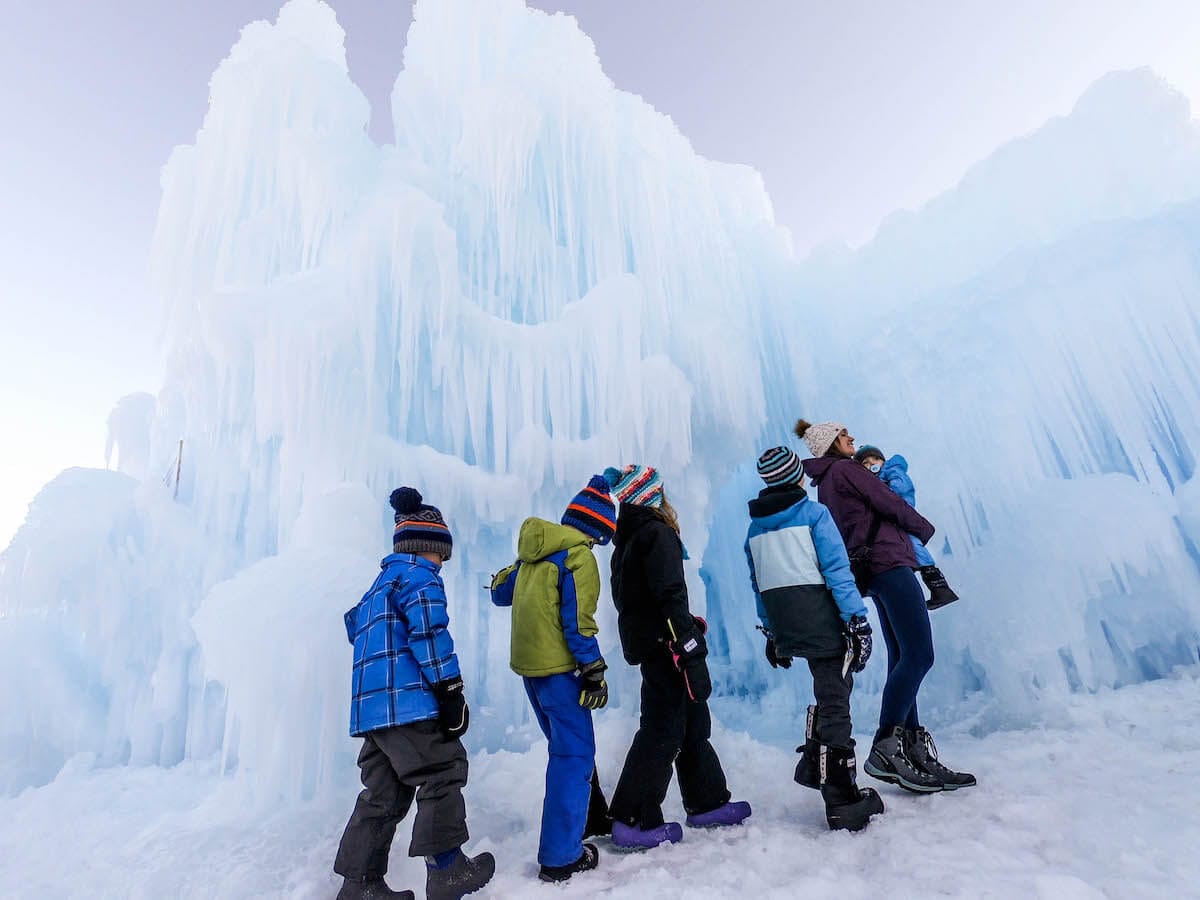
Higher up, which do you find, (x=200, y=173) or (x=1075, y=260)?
(x=200, y=173)

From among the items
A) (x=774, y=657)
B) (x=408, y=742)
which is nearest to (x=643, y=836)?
(x=774, y=657)

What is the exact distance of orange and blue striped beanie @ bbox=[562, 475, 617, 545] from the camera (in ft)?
10.0

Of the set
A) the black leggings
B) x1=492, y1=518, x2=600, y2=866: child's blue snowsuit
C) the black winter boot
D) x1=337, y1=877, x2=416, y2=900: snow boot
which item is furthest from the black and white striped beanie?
x1=337, y1=877, x2=416, y2=900: snow boot

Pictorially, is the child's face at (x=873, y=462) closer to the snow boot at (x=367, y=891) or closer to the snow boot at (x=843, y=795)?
the snow boot at (x=843, y=795)

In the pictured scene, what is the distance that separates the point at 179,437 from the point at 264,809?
283 inches

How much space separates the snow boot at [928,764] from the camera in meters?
2.91

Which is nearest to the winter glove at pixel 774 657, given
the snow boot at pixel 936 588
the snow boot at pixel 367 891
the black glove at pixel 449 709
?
the snow boot at pixel 936 588

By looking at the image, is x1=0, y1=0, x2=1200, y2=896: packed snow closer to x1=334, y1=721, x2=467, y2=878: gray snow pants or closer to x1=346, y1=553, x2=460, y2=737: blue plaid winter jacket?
x1=334, y1=721, x2=467, y2=878: gray snow pants

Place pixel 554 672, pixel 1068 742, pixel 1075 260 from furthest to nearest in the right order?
pixel 1075 260 → pixel 1068 742 → pixel 554 672

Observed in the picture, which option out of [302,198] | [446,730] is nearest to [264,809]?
[446,730]

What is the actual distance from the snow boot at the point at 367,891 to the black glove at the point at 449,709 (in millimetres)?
584

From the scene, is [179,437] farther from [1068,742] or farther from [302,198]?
[1068,742]

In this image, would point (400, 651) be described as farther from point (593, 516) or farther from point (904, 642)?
point (904, 642)

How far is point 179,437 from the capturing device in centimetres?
912
